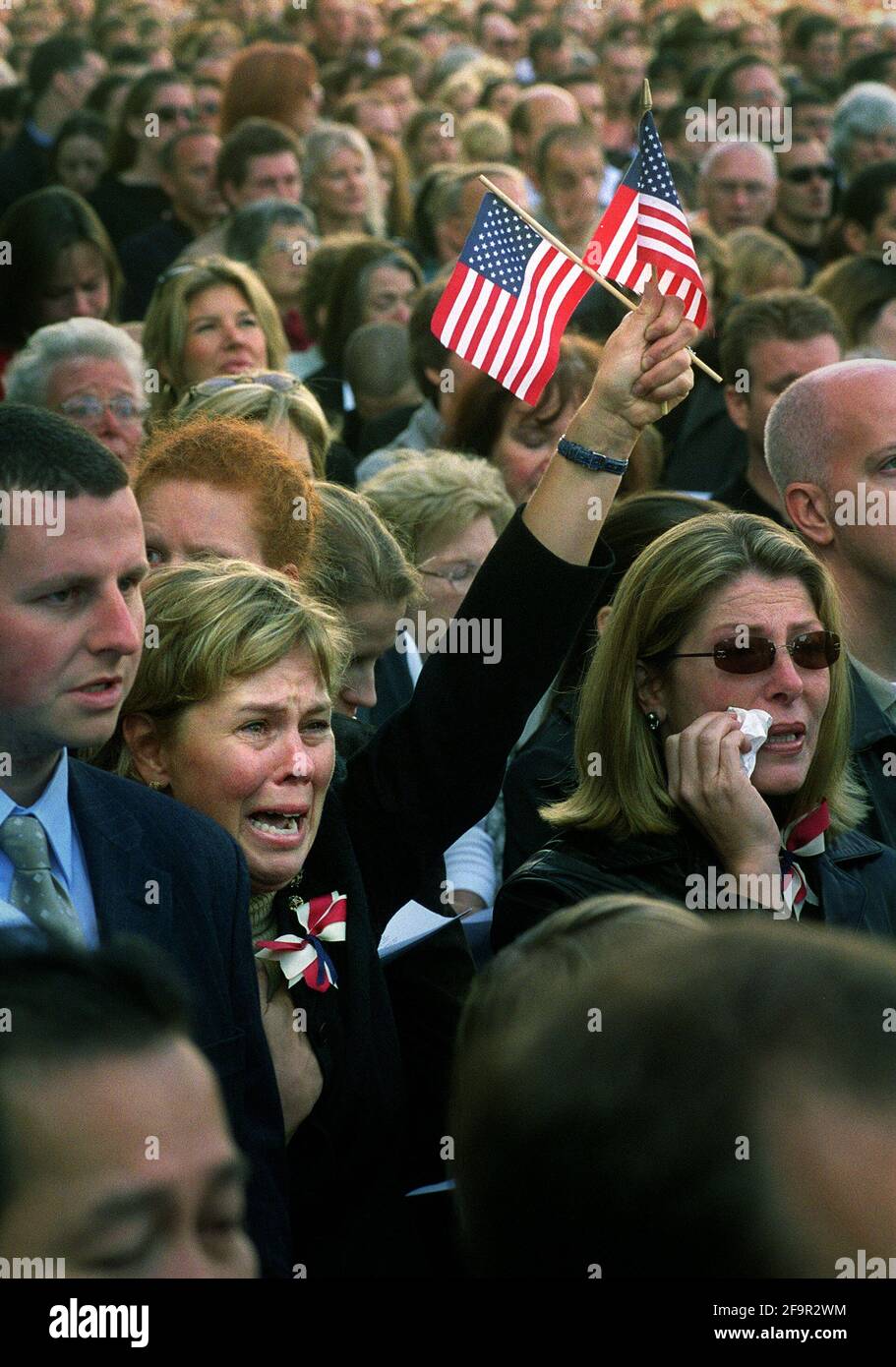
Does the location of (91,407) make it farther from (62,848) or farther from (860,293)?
(860,293)

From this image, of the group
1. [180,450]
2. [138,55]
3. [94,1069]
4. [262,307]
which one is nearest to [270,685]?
[180,450]

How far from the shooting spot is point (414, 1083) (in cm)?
374

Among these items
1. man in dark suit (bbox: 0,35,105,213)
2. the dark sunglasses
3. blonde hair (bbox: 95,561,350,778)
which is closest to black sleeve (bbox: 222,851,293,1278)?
blonde hair (bbox: 95,561,350,778)

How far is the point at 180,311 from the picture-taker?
23.1 ft

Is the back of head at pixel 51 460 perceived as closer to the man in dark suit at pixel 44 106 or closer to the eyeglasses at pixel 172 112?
the man in dark suit at pixel 44 106

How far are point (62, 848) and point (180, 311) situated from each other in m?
4.45

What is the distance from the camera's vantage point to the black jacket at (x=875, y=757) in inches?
173

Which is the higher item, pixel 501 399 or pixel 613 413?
pixel 501 399

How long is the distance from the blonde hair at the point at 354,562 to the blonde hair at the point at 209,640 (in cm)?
93

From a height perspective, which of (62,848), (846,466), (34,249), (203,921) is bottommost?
(203,921)

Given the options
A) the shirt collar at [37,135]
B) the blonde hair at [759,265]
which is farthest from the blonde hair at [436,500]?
the shirt collar at [37,135]

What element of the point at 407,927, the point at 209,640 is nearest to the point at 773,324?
the point at 407,927

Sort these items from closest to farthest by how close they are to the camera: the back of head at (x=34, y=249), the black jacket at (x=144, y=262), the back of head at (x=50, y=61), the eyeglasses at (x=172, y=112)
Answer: the back of head at (x=34, y=249), the black jacket at (x=144, y=262), the eyeglasses at (x=172, y=112), the back of head at (x=50, y=61)
